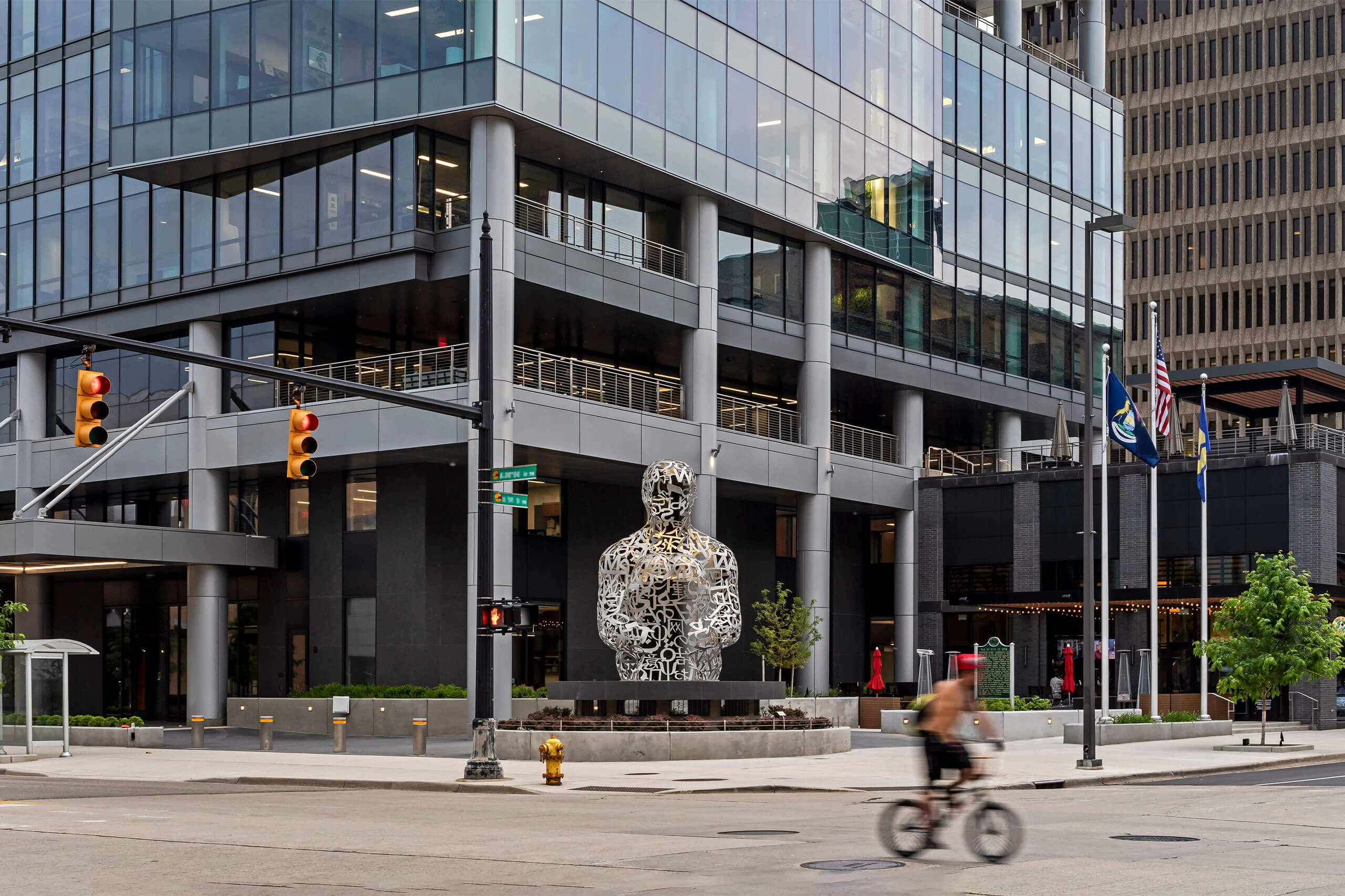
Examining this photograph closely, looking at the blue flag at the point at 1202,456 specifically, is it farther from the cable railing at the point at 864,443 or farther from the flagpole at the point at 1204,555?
the cable railing at the point at 864,443

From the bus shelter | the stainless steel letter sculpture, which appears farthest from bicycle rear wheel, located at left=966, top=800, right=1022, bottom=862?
the bus shelter

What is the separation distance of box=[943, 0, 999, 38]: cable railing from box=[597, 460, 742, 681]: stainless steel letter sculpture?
35822 mm

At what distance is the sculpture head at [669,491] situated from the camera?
31828mm

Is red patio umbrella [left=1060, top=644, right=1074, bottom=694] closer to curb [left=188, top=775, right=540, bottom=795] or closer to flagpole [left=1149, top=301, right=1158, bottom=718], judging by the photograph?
flagpole [left=1149, top=301, right=1158, bottom=718]

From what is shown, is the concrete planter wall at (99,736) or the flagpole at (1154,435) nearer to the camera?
the concrete planter wall at (99,736)

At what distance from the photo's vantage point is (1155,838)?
1645 cm

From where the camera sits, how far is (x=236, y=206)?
45562mm

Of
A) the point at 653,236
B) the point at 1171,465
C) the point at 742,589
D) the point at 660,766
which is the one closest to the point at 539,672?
the point at 742,589

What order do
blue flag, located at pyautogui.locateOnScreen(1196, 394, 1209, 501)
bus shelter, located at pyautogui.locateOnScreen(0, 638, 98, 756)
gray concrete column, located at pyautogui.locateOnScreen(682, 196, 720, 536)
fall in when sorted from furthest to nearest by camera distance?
gray concrete column, located at pyautogui.locateOnScreen(682, 196, 720, 536) < blue flag, located at pyautogui.locateOnScreen(1196, 394, 1209, 501) < bus shelter, located at pyautogui.locateOnScreen(0, 638, 98, 756)

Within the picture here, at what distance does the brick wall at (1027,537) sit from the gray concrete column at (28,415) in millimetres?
33659

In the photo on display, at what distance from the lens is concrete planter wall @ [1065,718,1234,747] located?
123ft

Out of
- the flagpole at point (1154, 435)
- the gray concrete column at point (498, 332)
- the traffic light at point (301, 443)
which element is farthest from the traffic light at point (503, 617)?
the flagpole at point (1154, 435)

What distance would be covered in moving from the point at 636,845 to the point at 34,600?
138 ft

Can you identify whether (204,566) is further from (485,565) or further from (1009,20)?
(1009,20)
